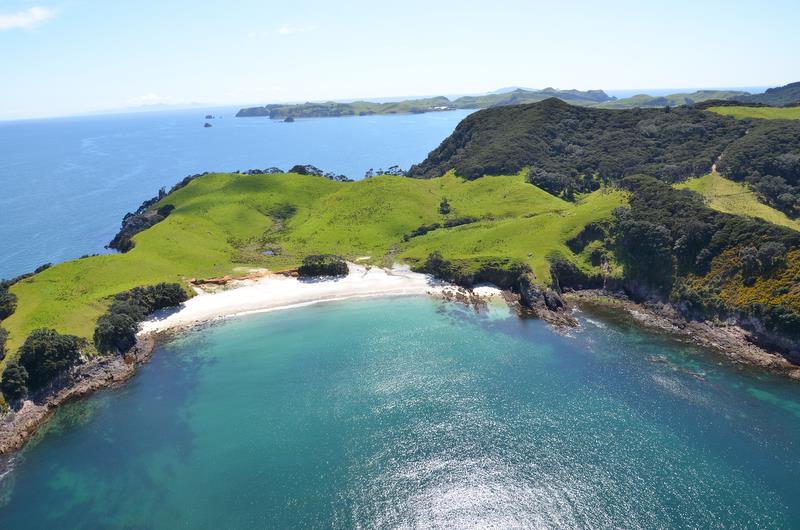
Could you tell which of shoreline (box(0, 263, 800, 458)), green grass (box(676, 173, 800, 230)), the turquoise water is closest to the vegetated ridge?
green grass (box(676, 173, 800, 230))

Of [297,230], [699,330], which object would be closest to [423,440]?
[699,330]

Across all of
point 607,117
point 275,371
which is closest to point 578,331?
point 275,371

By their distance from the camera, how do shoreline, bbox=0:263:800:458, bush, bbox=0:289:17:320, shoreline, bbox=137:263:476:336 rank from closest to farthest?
1. shoreline, bbox=0:263:800:458
2. bush, bbox=0:289:17:320
3. shoreline, bbox=137:263:476:336

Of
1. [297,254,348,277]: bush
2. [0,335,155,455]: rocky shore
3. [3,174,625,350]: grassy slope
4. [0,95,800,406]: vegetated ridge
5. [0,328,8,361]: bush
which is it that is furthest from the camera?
[297,254,348,277]: bush

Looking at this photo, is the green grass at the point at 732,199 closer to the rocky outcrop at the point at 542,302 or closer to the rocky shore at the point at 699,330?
the rocky shore at the point at 699,330

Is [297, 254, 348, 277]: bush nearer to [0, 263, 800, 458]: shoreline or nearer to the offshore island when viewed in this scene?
the offshore island

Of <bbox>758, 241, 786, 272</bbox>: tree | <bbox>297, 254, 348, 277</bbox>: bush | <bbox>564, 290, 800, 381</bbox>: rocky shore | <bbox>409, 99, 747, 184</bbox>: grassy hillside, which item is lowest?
<bbox>564, 290, 800, 381</bbox>: rocky shore

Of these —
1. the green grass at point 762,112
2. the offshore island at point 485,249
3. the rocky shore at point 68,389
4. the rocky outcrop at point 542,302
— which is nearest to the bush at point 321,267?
the offshore island at point 485,249

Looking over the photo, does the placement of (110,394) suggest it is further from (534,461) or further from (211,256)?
(534,461)
